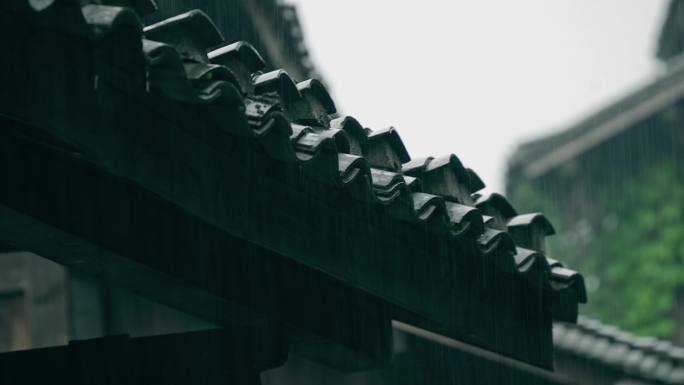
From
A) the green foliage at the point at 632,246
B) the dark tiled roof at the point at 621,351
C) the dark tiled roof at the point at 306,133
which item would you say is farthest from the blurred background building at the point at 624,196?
the dark tiled roof at the point at 306,133

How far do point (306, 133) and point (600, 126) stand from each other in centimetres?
1328

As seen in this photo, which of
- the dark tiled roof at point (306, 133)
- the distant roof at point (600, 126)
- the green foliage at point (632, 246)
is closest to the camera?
the dark tiled roof at point (306, 133)

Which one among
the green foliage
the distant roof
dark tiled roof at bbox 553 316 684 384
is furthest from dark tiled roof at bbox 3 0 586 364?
the distant roof

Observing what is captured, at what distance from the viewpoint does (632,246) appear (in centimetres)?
1436

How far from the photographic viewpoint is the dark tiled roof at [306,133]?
1770 millimetres

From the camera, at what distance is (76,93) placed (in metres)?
1.79

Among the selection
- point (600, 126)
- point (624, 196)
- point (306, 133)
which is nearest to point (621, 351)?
point (306, 133)

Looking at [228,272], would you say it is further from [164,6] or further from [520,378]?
[520,378]

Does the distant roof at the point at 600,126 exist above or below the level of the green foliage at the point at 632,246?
above

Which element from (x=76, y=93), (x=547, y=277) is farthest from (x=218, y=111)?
(x=547, y=277)

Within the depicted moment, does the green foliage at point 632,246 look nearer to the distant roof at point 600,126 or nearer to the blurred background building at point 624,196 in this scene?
the blurred background building at point 624,196

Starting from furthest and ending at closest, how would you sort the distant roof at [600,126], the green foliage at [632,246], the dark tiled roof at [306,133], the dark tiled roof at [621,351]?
the distant roof at [600,126] < the green foliage at [632,246] < the dark tiled roof at [621,351] < the dark tiled roof at [306,133]

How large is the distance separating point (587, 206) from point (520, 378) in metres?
9.59

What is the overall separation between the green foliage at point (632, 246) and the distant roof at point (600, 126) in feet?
1.98
